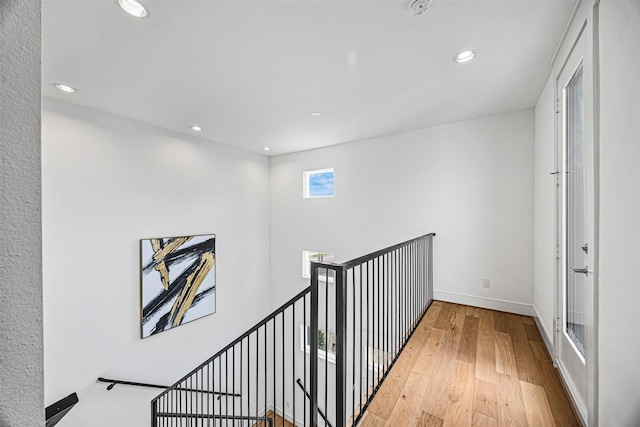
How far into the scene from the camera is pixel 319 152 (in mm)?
5121

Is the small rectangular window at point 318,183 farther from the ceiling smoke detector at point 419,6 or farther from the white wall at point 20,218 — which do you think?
the white wall at point 20,218

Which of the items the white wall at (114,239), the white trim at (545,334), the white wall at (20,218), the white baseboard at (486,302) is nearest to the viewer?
the white wall at (20,218)

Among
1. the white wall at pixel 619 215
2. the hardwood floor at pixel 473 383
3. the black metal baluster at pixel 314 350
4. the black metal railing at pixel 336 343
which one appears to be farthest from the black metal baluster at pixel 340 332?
the white wall at pixel 619 215

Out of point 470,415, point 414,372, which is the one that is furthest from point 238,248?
point 470,415

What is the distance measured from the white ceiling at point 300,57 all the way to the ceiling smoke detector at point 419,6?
0.04 m

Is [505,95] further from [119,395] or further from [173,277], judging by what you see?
[119,395]

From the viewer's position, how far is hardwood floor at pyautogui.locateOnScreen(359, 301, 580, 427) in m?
1.68

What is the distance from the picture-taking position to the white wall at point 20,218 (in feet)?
1.18

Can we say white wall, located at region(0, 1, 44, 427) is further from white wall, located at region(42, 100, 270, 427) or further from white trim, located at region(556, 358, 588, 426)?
white wall, located at region(42, 100, 270, 427)

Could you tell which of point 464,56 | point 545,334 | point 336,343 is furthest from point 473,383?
point 464,56

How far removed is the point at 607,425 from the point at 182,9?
3.26 metres

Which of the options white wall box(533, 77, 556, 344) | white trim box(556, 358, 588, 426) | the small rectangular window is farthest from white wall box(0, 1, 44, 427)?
the small rectangular window

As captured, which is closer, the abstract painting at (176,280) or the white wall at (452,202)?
the white wall at (452,202)

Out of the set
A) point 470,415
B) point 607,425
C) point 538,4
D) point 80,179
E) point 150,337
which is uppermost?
point 538,4
